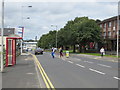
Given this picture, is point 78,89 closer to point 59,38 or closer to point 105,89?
point 105,89

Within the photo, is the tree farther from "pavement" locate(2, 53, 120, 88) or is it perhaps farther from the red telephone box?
"pavement" locate(2, 53, 120, 88)

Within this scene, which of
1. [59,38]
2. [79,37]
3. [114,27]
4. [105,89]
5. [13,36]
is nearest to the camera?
[105,89]

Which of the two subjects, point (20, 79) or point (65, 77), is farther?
point (65, 77)

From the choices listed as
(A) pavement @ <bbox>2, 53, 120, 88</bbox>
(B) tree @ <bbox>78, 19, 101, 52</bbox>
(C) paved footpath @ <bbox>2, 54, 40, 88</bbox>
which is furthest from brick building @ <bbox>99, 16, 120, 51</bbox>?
(C) paved footpath @ <bbox>2, 54, 40, 88</bbox>

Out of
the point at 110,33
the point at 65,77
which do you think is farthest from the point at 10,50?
the point at 110,33

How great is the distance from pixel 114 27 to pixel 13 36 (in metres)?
48.6

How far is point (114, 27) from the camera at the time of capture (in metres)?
63.7

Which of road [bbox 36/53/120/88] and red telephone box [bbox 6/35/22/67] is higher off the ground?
red telephone box [bbox 6/35/22/67]

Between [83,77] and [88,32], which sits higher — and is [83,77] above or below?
below

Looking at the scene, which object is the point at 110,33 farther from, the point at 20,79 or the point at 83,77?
the point at 20,79

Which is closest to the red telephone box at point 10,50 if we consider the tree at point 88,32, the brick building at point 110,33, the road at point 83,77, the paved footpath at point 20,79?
the road at point 83,77

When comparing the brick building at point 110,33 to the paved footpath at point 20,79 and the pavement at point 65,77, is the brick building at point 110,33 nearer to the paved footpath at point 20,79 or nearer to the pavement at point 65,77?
the pavement at point 65,77

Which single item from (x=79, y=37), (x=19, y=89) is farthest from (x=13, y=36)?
(x=79, y=37)

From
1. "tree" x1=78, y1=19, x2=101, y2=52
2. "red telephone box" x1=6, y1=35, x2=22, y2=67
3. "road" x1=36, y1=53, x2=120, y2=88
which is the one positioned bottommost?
"road" x1=36, y1=53, x2=120, y2=88
